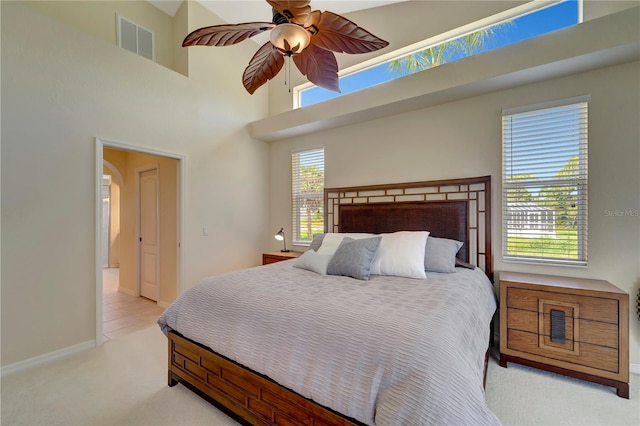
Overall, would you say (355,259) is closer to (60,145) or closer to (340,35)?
(340,35)

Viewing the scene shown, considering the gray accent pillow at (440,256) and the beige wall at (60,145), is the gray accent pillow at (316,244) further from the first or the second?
the beige wall at (60,145)

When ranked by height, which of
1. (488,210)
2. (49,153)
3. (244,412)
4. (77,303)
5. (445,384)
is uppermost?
(49,153)

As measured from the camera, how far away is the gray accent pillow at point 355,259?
7.78 ft

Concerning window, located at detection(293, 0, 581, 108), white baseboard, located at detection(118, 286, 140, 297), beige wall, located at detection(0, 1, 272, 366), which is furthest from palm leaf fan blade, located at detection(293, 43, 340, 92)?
white baseboard, located at detection(118, 286, 140, 297)

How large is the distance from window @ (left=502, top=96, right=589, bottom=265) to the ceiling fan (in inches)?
75.0

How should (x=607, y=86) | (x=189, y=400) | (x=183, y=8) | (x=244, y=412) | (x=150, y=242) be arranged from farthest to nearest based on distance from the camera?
1. (x=150, y=242)
2. (x=183, y=8)
3. (x=607, y=86)
4. (x=189, y=400)
5. (x=244, y=412)

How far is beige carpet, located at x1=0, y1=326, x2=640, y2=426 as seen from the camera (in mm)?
1774

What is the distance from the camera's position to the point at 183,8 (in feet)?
12.5

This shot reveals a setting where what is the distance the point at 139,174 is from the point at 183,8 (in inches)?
102

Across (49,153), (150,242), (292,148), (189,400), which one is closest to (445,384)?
(189,400)

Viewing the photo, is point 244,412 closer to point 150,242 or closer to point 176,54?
point 150,242

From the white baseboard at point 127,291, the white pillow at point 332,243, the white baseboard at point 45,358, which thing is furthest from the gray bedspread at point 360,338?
the white baseboard at point 127,291

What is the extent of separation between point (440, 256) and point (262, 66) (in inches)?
89.7

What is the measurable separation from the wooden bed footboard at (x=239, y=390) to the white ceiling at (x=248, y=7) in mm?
4226
